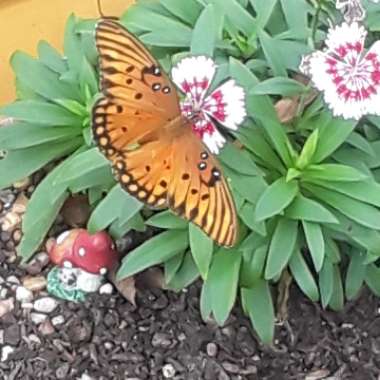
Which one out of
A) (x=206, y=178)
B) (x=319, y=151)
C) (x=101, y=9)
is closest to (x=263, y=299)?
(x=319, y=151)

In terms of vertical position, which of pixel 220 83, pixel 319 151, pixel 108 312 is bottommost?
pixel 108 312

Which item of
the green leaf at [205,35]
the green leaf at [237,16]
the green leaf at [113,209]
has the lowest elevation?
the green leaf at [113,209]

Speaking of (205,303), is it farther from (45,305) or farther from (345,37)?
(345,37)

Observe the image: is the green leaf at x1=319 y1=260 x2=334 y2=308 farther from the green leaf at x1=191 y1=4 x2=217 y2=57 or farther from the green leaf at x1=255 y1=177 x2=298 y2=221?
the green leaf at x1=191 y1=4 x2=217 y2=57

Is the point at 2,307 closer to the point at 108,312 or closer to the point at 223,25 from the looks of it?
the point at 108,312

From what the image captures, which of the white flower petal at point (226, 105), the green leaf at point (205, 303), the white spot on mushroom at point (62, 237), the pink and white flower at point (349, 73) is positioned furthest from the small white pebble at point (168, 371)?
the pink and white flower at point (349, 73)

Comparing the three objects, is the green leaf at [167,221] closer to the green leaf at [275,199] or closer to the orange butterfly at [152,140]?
the green leaf at [275,199]
